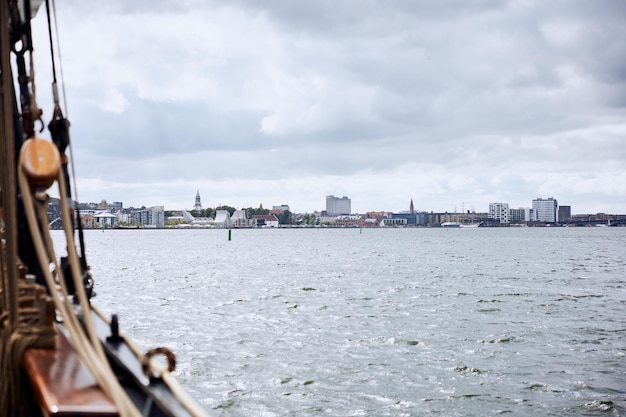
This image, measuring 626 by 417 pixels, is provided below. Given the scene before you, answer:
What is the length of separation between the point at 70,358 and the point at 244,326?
61.4ft

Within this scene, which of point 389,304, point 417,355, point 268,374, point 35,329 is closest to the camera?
point 35,329

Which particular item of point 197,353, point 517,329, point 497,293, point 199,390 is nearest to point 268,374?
point 199,390

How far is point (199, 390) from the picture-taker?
44.2ft

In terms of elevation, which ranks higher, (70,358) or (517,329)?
(70,358)

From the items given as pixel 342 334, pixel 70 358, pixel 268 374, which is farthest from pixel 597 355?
pixel 70 358

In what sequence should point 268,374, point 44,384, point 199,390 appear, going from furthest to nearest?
1. point 268,374
2. point 199,390
3. point 44,384

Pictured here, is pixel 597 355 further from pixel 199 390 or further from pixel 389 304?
pixel 389 304

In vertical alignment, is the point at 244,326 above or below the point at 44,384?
below

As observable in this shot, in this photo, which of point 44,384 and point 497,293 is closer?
point 44,384

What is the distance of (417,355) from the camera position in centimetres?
1716

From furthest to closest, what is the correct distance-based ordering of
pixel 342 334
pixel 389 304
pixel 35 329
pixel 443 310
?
1. pixel 389 304
2. pixel 443 310
3. pixel 342 334
4. pixel 35 329

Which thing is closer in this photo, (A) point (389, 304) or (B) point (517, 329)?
(B) point (517, 329)

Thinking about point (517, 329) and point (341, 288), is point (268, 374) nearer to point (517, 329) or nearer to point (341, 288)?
point (517, 329)

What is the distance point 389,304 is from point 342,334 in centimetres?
866
